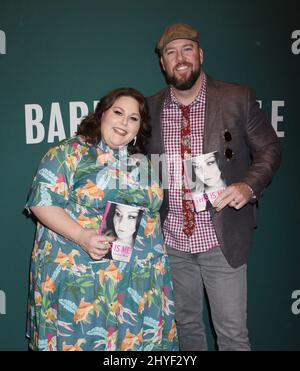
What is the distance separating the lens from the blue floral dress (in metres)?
1.87

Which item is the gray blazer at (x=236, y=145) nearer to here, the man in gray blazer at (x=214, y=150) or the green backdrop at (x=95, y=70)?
the man in gray blazer at (x=214, y=150)

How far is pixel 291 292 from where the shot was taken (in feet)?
9.56

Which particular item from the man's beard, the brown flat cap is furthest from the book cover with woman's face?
the brown flat cap

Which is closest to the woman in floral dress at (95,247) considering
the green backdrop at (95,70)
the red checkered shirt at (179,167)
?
the red checkered shirt at (179,167)

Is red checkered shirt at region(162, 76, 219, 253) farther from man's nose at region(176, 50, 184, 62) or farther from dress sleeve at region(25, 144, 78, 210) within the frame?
dress sleeve at region(25, 144, 78, 210)

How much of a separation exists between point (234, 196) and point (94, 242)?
2.35 feet

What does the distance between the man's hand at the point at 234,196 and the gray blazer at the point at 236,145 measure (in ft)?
0.17

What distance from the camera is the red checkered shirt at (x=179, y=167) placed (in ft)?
7.21

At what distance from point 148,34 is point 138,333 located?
166 centimetres

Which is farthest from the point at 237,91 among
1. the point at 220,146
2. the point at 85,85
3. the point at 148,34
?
the point at 85,85

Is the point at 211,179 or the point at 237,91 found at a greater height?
the point at 237,91

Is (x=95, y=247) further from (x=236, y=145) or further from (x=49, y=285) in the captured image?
(x=236, y=145)

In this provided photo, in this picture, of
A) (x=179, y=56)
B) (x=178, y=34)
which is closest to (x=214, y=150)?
(x=179, y=56)

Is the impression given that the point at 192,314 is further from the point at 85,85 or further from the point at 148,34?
the point at 148,34
